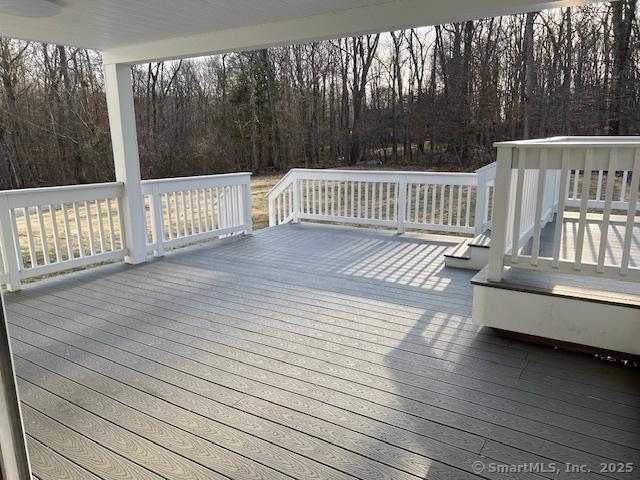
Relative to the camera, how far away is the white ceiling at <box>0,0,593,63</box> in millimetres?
3354

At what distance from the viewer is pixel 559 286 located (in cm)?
292

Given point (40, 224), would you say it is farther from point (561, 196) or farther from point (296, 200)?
point (561, 196)

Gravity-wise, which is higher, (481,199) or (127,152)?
(127,152)

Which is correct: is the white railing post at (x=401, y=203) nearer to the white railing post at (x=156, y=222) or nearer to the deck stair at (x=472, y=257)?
the deck stair at (x=472, y=257)

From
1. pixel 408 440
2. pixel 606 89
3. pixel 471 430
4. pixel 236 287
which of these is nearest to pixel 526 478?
pixel 471 430

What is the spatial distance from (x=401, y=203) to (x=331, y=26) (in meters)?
2.95

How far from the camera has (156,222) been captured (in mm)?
5293

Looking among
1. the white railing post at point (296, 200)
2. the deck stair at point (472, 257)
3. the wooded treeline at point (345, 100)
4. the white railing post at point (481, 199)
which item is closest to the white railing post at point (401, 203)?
the white railing post at point (481, 199)

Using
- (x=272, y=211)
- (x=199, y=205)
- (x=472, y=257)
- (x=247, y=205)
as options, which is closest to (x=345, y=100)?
(x=272, y=211)

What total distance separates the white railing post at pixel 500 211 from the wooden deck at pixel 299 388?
19.8 inches

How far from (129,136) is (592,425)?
4972mm

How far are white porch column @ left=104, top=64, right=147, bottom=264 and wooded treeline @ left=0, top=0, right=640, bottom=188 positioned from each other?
7906 mm

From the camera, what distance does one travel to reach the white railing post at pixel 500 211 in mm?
2914

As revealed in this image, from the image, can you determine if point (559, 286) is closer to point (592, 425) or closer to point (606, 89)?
point (592, 425)
